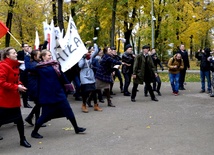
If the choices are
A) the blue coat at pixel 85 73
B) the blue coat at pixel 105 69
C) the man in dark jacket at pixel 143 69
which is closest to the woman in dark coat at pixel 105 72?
the blue coat at pixel 105 69

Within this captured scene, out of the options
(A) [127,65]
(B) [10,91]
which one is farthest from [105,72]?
(B) [10,91]

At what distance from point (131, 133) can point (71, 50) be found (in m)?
3.12

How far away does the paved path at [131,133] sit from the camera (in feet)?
18.0

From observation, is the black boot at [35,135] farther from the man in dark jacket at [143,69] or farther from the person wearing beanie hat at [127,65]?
the person wearing beanie hat at [127,65]

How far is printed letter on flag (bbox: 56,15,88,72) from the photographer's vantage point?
27.9 feet

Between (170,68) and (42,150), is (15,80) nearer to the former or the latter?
(42,150)

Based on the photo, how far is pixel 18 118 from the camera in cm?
581

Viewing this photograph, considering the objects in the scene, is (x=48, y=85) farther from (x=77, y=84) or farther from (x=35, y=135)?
(x=77, y=84)

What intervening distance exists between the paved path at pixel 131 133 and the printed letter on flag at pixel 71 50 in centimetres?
139

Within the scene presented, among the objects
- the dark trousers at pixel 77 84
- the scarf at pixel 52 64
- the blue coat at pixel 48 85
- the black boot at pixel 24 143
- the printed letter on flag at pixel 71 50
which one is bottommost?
the black boot at pixel 24 143

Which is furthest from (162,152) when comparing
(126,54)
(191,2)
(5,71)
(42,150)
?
(191,2)

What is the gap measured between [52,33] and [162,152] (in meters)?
4.83

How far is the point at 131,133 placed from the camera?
21.4 ft

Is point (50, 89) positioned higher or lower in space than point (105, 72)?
lower
